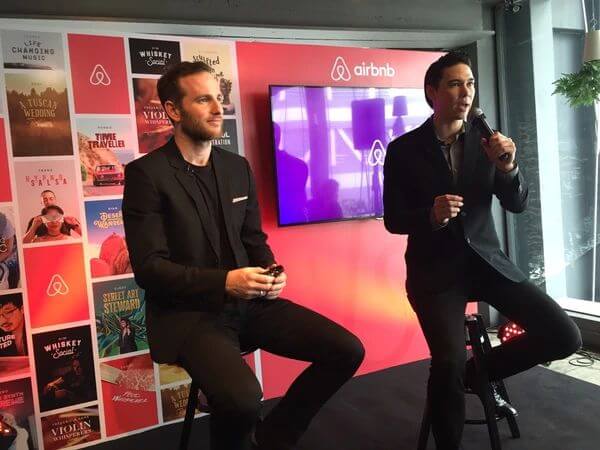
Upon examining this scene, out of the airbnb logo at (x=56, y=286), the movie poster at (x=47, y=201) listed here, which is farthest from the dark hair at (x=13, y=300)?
the movie poster at (x=47, y=201)

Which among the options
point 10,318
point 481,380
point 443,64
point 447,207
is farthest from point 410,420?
point 10,318

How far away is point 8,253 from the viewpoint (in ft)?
7.92

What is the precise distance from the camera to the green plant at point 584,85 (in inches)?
124

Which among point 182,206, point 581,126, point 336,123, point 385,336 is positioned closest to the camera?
point 182,206

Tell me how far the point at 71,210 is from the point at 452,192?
5.90 feet

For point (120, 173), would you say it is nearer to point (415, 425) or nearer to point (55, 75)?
point (55, 75)

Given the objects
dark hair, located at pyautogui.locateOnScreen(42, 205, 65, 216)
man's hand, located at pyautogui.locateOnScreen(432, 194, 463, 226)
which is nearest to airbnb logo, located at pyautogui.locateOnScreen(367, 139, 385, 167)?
man's hand, located at pyautogui.locateOnScreen(432, 194, 463, 226)

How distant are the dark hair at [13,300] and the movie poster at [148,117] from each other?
3.01ft

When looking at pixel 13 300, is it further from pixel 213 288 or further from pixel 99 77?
pixel 213 288

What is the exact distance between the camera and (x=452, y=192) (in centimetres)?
218

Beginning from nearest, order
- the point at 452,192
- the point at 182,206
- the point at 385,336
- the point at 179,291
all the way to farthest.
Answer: the point at 179,291 < the point at 182,206 < the point at 452,192 < the point at 385,336

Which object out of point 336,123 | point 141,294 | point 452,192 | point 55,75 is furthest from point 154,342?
point 336,123

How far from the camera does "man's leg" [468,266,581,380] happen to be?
2000mm

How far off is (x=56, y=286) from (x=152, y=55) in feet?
4.16
